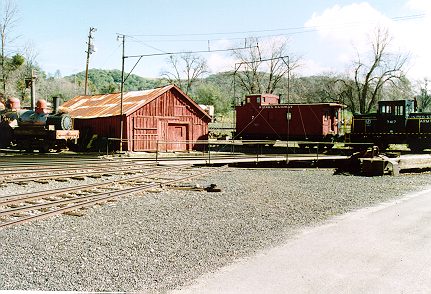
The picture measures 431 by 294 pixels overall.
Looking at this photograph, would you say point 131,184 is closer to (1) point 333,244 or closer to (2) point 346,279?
(1) point 333,244

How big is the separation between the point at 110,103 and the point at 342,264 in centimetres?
2837

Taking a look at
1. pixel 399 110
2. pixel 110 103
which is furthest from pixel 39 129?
pixel 399 110

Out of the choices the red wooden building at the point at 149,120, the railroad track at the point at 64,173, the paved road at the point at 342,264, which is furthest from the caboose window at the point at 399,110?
the paved road at the point at 342,264

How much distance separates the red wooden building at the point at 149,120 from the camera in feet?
90.9

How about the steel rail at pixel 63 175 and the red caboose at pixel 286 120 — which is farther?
the red caboose at pixel 286 120

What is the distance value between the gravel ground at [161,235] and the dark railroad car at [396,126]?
15.1 m

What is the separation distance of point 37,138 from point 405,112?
24.6m

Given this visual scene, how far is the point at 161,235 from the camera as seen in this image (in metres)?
7.65

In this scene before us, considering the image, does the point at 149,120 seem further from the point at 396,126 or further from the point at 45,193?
the point at 45,193

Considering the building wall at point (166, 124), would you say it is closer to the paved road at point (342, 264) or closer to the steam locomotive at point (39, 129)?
Result: the steam locomotive at point (39, 129)

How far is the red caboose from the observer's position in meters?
30.4

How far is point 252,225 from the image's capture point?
850 cm

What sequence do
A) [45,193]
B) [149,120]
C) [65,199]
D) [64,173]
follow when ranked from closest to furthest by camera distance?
[65,199] < [45,193] < [64,173] < [149,120]

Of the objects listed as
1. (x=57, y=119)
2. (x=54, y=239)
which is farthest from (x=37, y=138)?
(x=54, y=239)
